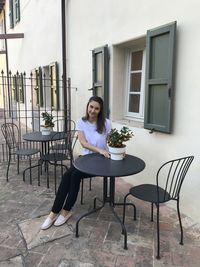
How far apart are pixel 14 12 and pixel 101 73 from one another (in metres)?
7.33

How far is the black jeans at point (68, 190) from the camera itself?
2.59 m

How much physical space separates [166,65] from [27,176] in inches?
102

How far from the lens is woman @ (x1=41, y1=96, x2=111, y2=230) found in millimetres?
2605

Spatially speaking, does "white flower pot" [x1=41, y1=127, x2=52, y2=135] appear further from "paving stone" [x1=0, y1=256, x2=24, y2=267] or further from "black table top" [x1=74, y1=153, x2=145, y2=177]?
"paving stone" [x1=0, y1=256, x2=24, y2=267]

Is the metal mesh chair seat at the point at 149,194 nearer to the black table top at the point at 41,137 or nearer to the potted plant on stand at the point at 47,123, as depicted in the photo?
the black table top at the point at 41,137

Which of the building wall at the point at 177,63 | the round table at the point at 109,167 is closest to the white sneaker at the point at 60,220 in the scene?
the round table at the point at 109,167

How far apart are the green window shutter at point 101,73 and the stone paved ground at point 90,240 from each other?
5.58 feet

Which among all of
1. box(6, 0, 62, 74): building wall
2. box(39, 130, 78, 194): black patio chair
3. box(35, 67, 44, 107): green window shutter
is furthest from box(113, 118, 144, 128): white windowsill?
box(35, 67, 44, 107): green window shutter

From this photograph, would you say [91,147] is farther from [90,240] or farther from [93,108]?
[90,240]

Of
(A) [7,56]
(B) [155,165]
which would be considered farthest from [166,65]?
(A) [7,56]

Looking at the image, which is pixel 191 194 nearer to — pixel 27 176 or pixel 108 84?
pixel 108 84

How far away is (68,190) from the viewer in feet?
8.67

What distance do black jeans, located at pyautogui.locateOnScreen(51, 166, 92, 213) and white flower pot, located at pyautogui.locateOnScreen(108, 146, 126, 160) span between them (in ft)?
1.13

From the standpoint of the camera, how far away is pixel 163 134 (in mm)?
3035
